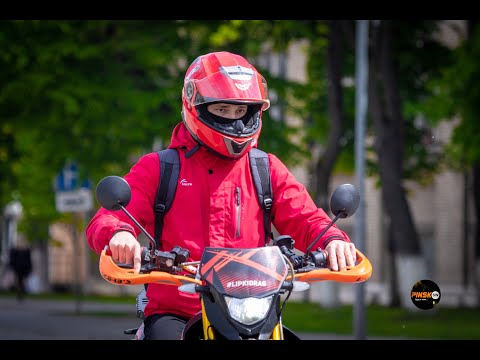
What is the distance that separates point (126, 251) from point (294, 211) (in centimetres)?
94

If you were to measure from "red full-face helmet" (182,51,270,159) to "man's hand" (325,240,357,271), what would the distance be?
0.64 m

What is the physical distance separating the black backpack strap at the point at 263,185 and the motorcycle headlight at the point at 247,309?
3.11 feet

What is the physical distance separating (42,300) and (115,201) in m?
32.9

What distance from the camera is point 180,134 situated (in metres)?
5.29

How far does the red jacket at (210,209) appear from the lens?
16.7 ft

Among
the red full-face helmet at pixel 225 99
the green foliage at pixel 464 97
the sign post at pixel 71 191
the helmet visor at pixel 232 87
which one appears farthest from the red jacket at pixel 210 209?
the sign post at pixel 71 191

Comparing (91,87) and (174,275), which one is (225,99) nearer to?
(174,275)

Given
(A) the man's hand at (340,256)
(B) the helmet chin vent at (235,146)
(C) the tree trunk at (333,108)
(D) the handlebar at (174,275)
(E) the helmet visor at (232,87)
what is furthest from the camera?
(C) the tree trunk at (333,108)

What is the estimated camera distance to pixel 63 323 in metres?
23.6

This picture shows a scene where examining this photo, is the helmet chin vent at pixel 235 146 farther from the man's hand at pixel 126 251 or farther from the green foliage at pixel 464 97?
the green foliage at pixel 464 97

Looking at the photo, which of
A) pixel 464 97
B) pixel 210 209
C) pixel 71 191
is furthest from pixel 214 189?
pixel 71 191

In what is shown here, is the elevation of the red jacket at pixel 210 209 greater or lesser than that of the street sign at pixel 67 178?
lesser

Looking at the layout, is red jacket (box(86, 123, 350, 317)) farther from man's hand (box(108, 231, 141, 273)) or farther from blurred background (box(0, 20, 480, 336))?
blurred background (box(0, 20, 480, 336))
